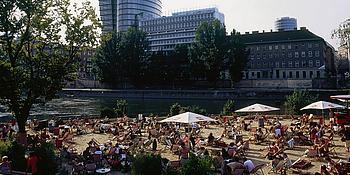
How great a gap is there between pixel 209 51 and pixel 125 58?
25798 millimetres

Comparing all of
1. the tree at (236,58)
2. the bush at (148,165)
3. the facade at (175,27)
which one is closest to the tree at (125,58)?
the tree at (236,58)

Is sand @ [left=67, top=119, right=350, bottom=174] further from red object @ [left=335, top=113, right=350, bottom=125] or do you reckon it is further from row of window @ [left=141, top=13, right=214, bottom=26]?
row of window @ [left=141, top=13, right=214, bottom=26]

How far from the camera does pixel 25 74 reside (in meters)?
22.6

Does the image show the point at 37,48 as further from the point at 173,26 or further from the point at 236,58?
the point at 173,26

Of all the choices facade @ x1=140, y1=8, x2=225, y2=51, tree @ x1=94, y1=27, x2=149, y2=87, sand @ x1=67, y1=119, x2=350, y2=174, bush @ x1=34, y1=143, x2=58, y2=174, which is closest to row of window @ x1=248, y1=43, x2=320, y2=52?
tree @ x1=94, y1=27, x2=149, y2=87

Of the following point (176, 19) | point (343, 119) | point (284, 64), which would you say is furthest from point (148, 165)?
point (176, 19)

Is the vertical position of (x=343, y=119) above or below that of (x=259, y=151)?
above

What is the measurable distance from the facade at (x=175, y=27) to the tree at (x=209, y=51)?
7229cm

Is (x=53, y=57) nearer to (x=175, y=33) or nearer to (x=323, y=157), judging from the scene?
(x=323, y=157)

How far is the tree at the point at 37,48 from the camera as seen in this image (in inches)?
843

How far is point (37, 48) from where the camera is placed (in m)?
23.1

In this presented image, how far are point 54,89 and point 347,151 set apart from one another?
16462 mm

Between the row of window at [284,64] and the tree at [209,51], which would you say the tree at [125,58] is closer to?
the tree at [209,51]

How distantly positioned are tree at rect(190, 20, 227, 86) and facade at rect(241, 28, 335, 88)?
17395 mm
